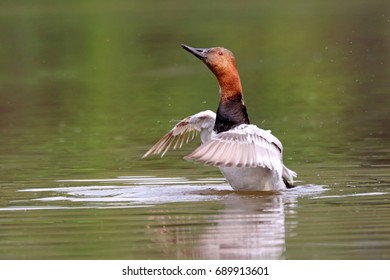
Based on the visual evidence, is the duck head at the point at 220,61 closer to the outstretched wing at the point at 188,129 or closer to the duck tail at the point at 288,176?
the outstretched wing at the point at 188,129

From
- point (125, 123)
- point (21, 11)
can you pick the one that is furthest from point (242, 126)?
point (21, 11)

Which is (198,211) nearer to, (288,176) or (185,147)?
(288,176)

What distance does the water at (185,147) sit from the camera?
10.7 m

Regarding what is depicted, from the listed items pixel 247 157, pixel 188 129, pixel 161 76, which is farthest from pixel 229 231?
pixel 161 76

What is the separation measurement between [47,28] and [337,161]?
24.9 metres

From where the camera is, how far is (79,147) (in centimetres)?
1705

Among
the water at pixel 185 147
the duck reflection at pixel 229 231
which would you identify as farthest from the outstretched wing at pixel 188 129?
the duck reflection at pixel 229 231

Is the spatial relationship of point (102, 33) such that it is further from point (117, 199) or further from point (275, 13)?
point (117, 199)

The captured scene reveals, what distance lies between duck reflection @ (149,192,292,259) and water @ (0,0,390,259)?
0.02 m

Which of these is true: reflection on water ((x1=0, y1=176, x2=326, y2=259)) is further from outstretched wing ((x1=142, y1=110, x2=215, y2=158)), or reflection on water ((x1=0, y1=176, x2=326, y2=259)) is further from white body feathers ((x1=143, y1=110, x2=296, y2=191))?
outstretched wing ((x1=142, y1=110, x2=215, y2=158))

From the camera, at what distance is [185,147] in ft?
54.4

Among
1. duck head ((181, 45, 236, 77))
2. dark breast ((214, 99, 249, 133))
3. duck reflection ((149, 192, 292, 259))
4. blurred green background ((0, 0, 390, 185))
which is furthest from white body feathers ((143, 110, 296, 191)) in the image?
blurred green background ((0, 0, 390, 185))

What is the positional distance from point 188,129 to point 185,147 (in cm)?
231

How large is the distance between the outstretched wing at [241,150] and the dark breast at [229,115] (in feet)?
1.04
